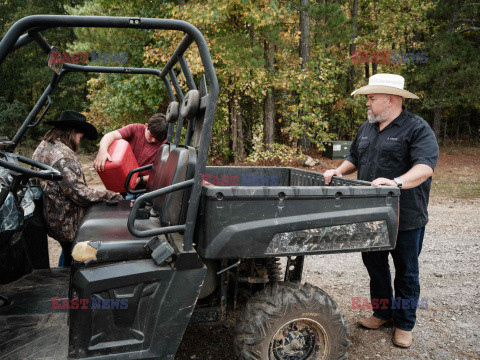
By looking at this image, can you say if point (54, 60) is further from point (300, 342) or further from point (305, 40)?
point (305, 40)

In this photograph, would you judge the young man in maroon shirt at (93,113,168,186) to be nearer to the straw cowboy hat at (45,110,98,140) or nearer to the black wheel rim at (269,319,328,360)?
the straw cowboy hat at (45,110,98,140)

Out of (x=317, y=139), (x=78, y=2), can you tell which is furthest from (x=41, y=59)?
(x=317, y=139)

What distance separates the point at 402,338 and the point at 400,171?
1291mm

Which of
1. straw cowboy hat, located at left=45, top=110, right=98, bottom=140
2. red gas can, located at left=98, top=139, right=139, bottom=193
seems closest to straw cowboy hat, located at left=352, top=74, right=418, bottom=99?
red gas can, located at left=98, top=139, right=139, bottom=193

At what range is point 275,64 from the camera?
12.1 meters

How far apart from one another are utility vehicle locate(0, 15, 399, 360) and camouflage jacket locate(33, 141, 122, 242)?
7.8 inches

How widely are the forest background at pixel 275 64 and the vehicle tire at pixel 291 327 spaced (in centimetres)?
529

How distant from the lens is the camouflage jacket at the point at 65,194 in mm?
2852

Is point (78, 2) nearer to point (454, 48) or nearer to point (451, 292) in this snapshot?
point (454, 48)

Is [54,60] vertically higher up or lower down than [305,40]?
lower down

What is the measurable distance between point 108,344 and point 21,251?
1482mm

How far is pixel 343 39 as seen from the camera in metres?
11.2

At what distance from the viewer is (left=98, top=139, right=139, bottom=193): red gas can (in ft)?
11.3

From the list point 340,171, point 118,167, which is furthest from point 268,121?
→ point 118,167
